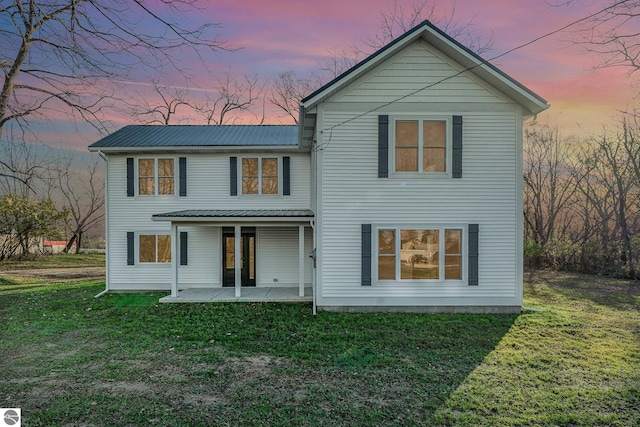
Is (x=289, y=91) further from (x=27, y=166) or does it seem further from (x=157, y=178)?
(x=27, y=166)

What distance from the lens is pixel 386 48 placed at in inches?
344

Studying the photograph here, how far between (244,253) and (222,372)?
274 inches

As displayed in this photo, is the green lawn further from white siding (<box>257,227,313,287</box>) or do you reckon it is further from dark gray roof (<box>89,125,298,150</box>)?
dark gray roof (<box>89,125,298,150</box>)

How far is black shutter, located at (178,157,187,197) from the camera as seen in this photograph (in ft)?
40.5

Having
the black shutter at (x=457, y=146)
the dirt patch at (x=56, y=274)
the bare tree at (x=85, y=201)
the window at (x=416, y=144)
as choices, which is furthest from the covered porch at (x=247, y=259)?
the bare tree at (x=85, y=201)

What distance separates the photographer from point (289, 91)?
81.4ft

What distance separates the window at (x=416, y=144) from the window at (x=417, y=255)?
168 centimetres

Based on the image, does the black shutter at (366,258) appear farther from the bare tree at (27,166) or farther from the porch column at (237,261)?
the bare tree at (27,166)

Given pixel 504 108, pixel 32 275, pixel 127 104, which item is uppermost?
pixel 504 108

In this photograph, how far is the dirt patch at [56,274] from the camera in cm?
1702

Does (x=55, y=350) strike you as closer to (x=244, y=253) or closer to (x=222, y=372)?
(x=222, y=372)

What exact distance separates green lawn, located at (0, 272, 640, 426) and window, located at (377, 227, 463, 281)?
3.53 ft

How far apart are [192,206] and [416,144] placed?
7804 mm

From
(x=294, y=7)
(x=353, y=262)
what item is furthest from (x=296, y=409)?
(x=294, y=7)
